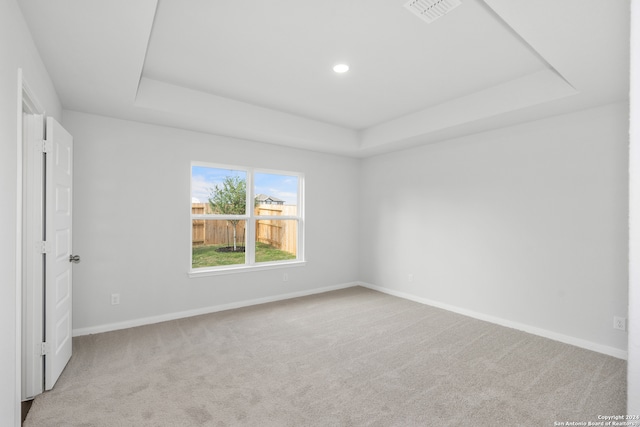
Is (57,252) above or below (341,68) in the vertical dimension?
below

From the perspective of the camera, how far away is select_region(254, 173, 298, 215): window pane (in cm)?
476

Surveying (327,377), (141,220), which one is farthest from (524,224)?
(141,220)

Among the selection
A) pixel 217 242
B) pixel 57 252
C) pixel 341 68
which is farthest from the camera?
pixel 217 242

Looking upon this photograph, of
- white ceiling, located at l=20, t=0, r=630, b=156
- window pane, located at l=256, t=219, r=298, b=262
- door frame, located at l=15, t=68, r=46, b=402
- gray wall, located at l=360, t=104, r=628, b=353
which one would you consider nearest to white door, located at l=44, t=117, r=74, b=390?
door frame, located at l=15, t=68, r=46, b=402

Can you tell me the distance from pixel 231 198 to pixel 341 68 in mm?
2391

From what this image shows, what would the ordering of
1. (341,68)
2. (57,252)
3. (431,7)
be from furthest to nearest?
(341,68)
(57,252)
(431,7)

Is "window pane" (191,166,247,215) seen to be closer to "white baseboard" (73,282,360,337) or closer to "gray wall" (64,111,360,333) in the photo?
"gray wall" (64,111,360,333)

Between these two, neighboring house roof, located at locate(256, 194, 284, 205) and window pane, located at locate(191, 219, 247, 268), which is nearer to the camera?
window pane, located at locate(191, 219, 247, 268)

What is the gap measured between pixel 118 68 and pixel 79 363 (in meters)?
2.48

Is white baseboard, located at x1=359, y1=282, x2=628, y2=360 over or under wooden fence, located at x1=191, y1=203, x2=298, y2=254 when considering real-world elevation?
under

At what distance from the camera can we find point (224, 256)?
4.44 metres

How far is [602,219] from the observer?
3.10 m

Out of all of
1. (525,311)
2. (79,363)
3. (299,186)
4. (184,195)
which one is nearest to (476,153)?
(525,311)

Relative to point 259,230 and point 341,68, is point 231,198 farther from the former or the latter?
point 341,68
